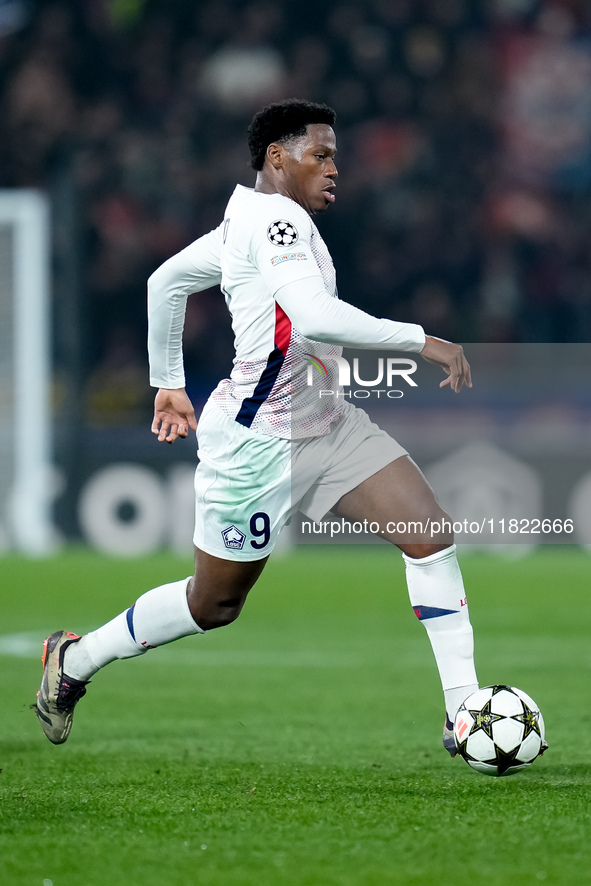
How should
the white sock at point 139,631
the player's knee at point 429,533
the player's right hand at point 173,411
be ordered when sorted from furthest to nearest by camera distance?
the player's right hand at point 173,411
the white sock at point 139,631
the player's knee at point 429,533

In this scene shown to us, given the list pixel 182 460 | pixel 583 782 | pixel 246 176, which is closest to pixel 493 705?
pixel 583 782

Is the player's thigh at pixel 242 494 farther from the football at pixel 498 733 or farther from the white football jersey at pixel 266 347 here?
the football at pixel 498 733

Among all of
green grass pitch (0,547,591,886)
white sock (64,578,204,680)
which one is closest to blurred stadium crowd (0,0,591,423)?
green grass pitch (0,547,591,886)

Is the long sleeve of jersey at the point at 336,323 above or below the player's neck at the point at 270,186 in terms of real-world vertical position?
below

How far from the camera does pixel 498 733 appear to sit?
3.67 meters

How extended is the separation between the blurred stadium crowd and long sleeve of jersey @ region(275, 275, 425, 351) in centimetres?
966

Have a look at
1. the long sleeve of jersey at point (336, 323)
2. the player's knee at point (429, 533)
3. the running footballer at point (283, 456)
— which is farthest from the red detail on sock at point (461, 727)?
the long sleeve of jersey at point (336, 323)

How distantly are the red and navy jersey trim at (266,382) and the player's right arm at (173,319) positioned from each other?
33cm

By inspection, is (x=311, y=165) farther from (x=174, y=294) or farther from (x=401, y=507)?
(x=401, y=507)

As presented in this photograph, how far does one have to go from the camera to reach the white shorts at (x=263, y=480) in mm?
3928

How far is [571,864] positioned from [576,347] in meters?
Answer: 10.6

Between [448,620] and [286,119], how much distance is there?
4.86ft

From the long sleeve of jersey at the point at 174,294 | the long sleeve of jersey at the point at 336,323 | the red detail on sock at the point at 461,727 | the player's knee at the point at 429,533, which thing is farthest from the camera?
the long sleeve of jersey at the point at 174,294

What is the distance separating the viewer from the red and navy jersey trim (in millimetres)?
3945
